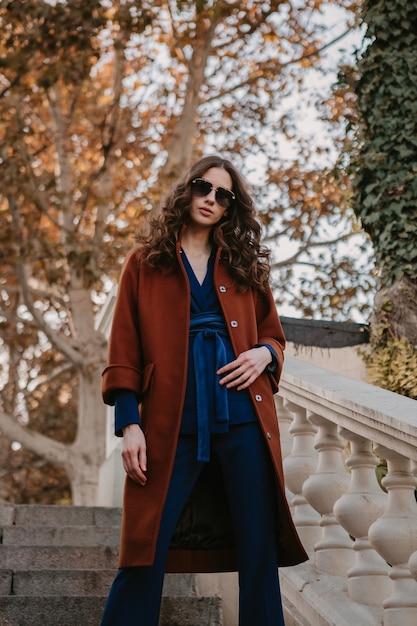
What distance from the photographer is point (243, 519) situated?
9.02ft

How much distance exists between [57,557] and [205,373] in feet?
6.13

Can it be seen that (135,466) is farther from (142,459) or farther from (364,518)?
(364,518)

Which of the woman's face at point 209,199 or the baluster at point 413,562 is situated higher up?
the woman's face at point 209,199

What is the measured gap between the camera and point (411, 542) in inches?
108

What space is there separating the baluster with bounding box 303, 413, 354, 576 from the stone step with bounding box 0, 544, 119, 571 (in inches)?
47.4

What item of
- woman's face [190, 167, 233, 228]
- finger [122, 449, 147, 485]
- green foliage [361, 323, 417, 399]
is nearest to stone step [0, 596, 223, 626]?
finger [122, 449, 147, 485]

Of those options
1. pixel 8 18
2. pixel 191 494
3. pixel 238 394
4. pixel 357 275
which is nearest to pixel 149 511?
pixel 191 494

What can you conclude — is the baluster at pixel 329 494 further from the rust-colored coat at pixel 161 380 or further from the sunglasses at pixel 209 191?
the sunglasses at pixel 209 191

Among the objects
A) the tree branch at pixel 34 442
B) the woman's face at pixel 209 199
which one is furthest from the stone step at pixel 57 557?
the tree branch at pixel 34 442

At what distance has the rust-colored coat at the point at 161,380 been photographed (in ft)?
8.87

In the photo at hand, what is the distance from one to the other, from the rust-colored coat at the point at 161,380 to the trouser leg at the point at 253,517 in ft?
0.15


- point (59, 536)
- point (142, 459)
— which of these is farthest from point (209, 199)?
point (59, 536)

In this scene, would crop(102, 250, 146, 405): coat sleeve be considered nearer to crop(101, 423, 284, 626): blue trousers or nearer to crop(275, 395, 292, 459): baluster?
crop(101, 423, 284, 626): blue trousers

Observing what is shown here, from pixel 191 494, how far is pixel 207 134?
41.0ft
